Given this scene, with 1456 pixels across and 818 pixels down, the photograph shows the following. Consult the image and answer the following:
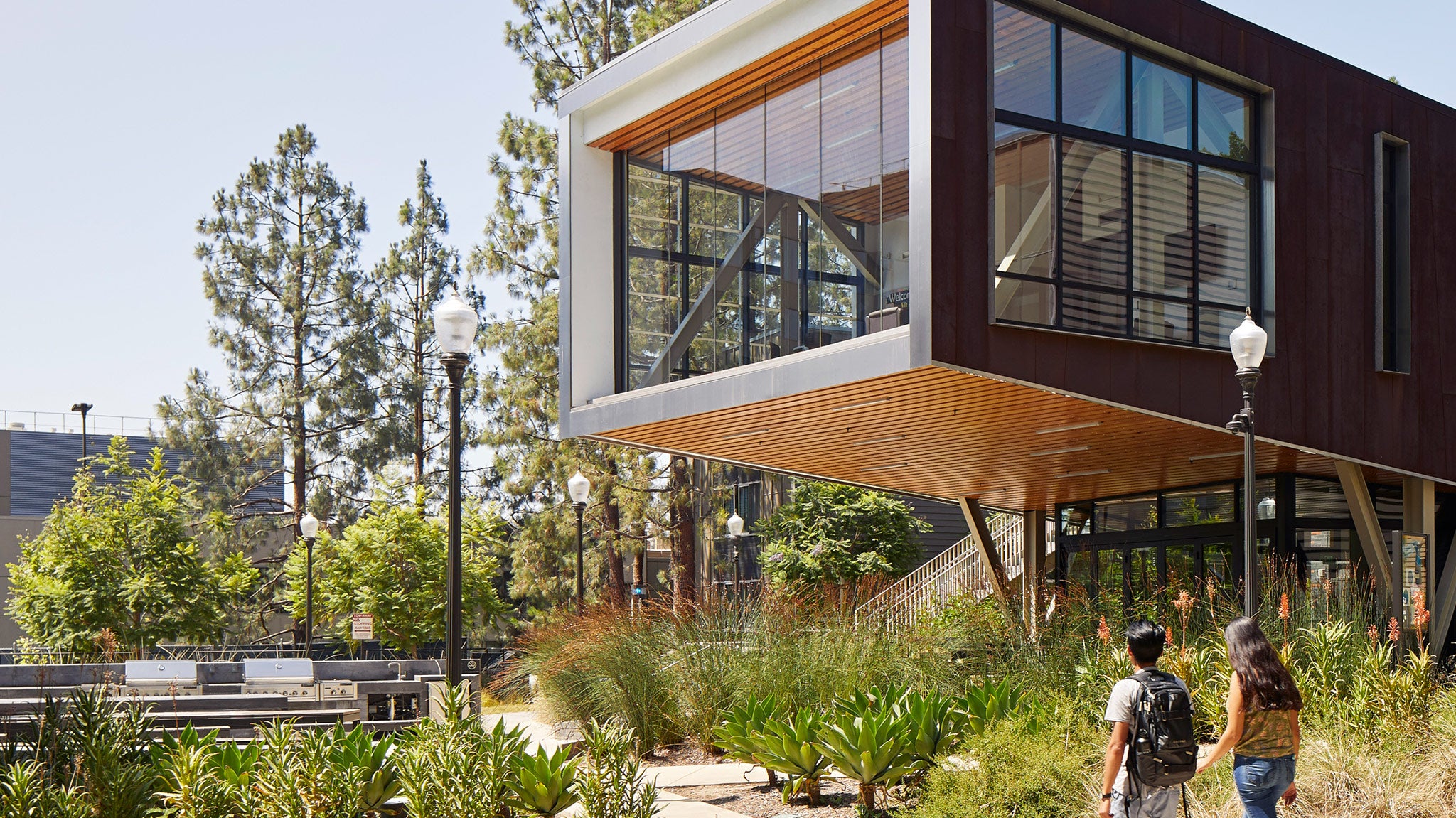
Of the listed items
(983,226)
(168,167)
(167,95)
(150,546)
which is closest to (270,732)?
(983,226)

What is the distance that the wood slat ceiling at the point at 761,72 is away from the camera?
1300 centimetres

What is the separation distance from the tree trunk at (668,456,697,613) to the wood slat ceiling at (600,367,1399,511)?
8720mm

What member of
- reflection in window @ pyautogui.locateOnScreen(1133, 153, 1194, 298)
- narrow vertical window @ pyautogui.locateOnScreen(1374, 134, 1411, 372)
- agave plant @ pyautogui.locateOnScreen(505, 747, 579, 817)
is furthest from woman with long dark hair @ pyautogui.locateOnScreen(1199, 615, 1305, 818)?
narrow vertical window @ pyautogui.locateOnScreen(1374, 134, 1411, 372)

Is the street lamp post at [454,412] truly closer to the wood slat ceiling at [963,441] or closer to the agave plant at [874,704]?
the agave plant at [874,704]

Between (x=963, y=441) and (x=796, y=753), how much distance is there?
6.78m

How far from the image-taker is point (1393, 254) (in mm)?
15594

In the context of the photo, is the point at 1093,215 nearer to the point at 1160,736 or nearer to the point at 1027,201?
the point at 1027,201

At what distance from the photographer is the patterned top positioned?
20.3 feet

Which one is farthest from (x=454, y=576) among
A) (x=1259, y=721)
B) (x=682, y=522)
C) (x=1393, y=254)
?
(x=682, y=522)

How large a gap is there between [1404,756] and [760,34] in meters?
9.46

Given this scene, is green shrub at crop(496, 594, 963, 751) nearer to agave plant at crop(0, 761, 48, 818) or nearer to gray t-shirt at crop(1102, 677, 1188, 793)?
gray t-shirt at crop(1102, 677, 1188, 793)

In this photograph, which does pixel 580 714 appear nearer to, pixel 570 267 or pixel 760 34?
pixel 570 267

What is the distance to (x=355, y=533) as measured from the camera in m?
25.8

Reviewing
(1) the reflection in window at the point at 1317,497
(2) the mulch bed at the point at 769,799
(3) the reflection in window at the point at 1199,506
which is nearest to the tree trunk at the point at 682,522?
(3) the reflection in window at the point at 1199,506
